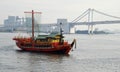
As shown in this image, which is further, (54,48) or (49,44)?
(49,44)

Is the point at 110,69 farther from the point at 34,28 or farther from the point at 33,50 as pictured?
the point at 34,28

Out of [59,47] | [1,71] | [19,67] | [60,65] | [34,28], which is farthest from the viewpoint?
[34,28]

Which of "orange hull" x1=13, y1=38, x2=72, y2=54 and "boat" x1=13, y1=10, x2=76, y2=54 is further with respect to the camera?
"boat" x1=13, y1=10, x2=76, y2=54

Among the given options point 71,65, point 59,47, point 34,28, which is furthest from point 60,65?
point 34,28

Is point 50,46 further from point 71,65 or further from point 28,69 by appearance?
point 28,69

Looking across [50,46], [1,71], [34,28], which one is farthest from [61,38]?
[1,71]

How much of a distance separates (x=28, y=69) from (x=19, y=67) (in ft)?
6.33

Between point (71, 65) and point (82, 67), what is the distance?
266 cm

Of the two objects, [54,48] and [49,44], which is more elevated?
[49,44]

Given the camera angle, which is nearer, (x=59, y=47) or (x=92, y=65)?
(x=92, y=65)

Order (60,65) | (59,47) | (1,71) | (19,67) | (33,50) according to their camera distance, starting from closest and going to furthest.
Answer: (1,71) → (19,67) → (60,65) → (59,47) → (33,50)

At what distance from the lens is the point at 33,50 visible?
69812 mm

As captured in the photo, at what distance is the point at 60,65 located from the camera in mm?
49625

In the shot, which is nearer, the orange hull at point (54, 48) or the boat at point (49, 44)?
the orange hull at point (54, 48)
